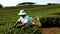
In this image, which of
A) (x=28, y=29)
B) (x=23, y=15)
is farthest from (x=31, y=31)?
(x=23, y=15)

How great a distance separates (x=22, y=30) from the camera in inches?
360

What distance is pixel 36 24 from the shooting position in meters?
10.5

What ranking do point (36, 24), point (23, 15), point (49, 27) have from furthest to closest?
1. point (49, 27)
2. point (36, 24)
3. point (23, 15)

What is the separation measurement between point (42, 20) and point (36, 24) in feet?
15.1

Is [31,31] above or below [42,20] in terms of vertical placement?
above

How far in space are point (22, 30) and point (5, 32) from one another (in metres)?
0.73

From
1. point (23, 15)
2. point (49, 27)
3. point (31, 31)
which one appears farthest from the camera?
point (49, 27)

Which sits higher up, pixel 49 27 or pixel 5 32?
pixel 5 32

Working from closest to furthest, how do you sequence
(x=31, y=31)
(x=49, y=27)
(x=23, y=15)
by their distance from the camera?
(x=31, y=31) < (x=23, y=15) < (x=49, y=27)

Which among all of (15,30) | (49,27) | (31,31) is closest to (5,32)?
(15,30)

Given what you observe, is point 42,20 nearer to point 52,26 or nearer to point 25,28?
point 52,26

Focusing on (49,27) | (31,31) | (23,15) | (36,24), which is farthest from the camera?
(49,27)

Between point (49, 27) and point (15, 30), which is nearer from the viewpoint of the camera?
point (15, 30)

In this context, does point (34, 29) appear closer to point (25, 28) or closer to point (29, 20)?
point (25, 28)
